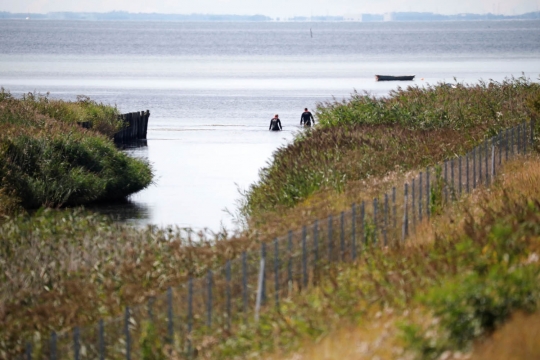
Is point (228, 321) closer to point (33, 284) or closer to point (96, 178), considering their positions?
point (33, 284)

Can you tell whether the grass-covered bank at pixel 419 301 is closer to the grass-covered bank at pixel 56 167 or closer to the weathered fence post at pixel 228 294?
the weathered fence post at pixel 228 294

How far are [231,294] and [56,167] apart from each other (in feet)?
64.7

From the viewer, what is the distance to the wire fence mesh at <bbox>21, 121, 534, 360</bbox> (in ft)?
41.1

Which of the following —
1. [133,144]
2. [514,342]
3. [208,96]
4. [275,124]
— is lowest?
[208,96]

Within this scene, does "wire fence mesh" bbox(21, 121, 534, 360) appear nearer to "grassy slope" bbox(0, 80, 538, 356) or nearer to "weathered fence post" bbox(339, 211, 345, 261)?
"weathered fence post" bbox(339, 211, 345, 261)

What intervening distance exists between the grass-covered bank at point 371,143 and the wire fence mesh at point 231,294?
1.49 m

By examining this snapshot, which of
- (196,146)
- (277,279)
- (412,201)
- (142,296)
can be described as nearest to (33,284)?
(142,296)

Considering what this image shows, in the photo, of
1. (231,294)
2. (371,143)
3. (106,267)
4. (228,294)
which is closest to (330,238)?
(231,294)

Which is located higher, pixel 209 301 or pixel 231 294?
pixel 209 301

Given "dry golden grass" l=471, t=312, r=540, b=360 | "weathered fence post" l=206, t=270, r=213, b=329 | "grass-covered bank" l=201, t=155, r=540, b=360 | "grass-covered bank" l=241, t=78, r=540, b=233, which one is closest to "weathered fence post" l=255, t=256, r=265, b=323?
"grass-covered bank" l=201, t=155, r=540, b=360

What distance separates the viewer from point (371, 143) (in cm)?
2938

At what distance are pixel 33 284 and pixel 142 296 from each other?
A: 287cm

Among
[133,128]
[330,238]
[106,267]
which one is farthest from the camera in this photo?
[133,128]

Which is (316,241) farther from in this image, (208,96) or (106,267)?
(208,96)
